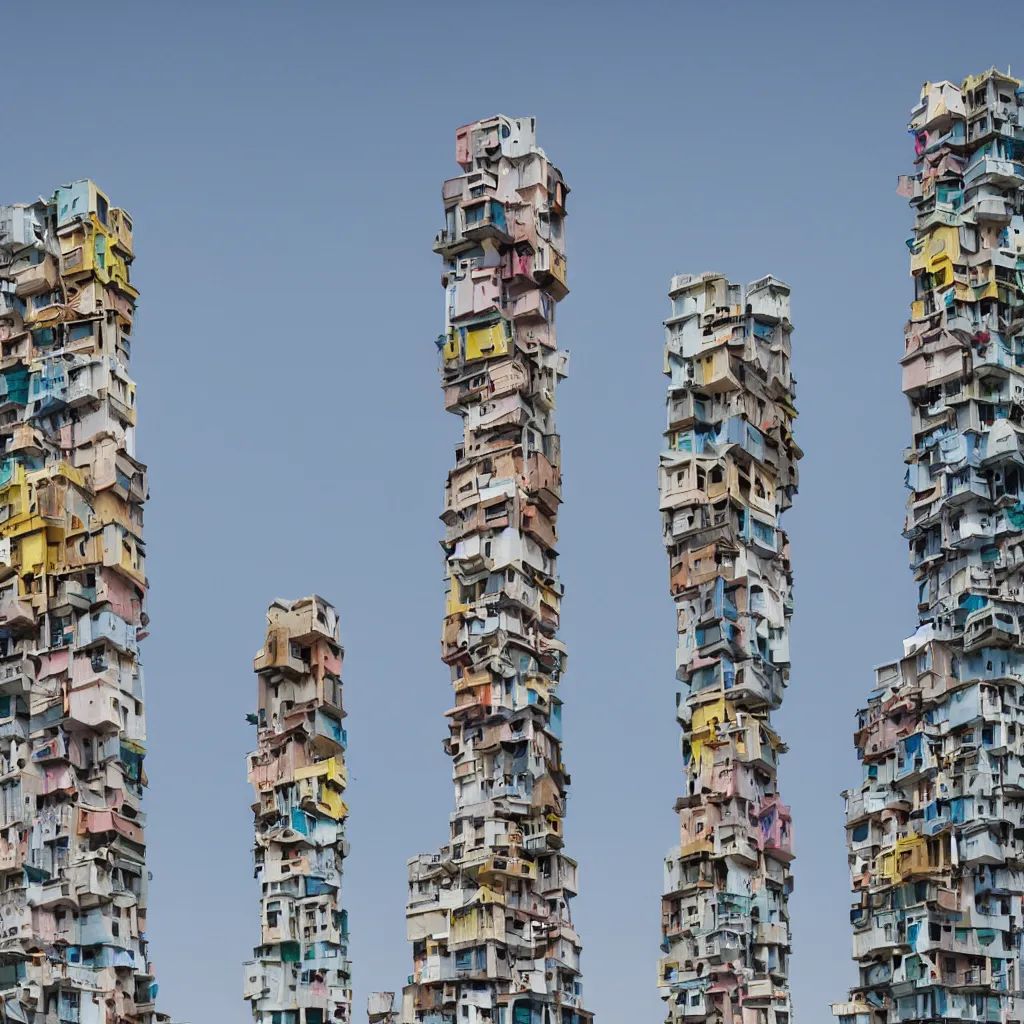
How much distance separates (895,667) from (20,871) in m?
11.1

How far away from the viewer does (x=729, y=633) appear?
46.7 meters

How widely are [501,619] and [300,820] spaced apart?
3450mm

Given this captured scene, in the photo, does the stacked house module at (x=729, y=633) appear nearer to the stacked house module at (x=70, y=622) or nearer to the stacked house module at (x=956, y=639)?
the stacked house module at (x=956, y=639)

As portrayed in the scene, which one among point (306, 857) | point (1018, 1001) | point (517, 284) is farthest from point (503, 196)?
point (1018, 1001)

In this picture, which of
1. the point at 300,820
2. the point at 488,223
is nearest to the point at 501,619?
the point at 300,820

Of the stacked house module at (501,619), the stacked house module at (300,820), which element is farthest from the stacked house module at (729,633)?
the stacked house module at (300,820)

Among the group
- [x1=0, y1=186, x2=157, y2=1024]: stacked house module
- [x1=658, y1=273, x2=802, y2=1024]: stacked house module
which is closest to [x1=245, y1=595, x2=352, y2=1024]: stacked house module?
[x1=0, y1=186, x2=157, y2=1024]: stacked house module

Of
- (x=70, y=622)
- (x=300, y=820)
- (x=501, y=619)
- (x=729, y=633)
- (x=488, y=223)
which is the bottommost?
(x=300, y=820)

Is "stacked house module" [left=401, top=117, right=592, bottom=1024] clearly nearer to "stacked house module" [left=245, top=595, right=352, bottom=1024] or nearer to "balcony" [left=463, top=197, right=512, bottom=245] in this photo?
"balcony" [left=463, top=197, right=512, bottom=245]

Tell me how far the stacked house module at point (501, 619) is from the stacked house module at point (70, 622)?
12.6 feet

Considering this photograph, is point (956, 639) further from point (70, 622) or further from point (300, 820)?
point (70, 622)

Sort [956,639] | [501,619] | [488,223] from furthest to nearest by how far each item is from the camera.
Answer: [488,223], [956,639], [501,619]

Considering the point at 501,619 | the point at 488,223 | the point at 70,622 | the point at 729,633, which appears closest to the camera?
the point at 729,633

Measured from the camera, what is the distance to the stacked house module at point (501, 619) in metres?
45.6
